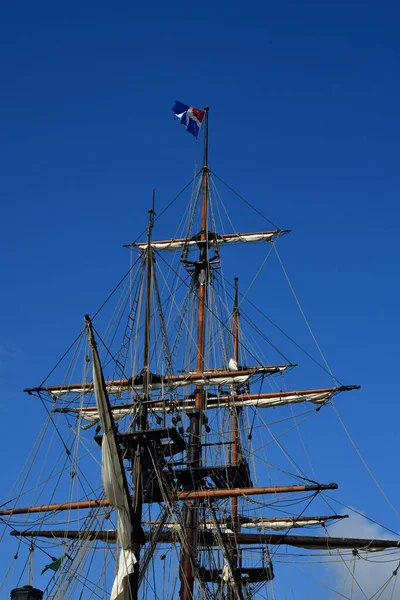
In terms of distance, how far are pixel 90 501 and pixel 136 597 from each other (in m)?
8.97

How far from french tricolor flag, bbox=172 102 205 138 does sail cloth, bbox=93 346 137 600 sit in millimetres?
23016

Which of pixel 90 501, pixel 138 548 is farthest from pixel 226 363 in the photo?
pixel 138 548

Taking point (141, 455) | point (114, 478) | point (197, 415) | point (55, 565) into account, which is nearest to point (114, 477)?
point (114, 478)

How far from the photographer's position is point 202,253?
56688 mm

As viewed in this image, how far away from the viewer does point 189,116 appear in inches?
2195

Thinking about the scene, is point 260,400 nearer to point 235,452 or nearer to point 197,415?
point 235,452

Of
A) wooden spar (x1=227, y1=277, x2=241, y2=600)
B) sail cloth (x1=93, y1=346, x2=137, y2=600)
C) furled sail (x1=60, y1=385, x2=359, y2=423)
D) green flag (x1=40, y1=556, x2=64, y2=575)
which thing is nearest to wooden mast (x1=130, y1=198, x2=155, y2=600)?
sail cloth (x1=93, y1=346, x2=137, y2=600)

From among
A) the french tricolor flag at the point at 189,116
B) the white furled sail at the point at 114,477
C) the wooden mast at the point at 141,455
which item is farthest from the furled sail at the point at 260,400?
the french tricolor flag at the point at 189,116

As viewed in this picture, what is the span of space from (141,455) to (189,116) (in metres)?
22.4

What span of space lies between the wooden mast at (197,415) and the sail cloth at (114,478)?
4310mm

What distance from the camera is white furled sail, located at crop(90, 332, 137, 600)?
35.8 meters

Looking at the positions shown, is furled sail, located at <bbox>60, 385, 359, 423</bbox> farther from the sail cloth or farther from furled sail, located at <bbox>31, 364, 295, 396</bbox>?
the sail cloth

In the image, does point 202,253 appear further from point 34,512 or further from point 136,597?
point 136,597

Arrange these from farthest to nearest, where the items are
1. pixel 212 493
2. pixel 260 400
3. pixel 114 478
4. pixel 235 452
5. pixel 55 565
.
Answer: pixel 235 452, pixel 260 400, pixel 212 493, pixel 55 565, pixel 114 478
